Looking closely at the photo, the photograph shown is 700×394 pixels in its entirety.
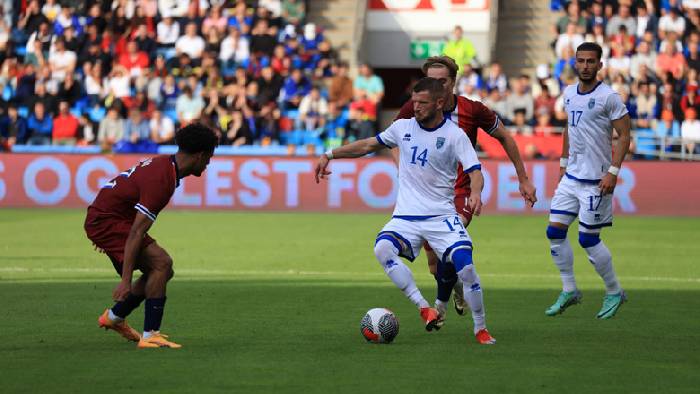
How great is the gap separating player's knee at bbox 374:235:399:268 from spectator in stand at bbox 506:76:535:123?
17.5 m

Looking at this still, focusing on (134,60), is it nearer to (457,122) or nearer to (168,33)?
(168,33)

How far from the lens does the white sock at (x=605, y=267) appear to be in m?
11.7

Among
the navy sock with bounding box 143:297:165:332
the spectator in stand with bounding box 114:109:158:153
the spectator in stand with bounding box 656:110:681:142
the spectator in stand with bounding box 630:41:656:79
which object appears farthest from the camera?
the spectator in stand with bounding box 630:41:656:79

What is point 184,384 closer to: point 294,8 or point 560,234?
point 560,234

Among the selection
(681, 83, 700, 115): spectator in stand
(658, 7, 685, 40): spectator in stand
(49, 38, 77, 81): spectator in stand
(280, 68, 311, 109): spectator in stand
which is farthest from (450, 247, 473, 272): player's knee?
(49, 38, 77, 81): spectator in stand

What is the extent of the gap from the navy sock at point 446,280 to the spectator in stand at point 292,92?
60.6 feet

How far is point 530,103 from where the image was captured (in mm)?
27188

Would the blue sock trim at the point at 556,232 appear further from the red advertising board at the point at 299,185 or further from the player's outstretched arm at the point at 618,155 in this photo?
the red advertising board at the point at 299,185

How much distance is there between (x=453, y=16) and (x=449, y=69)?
22148 mm

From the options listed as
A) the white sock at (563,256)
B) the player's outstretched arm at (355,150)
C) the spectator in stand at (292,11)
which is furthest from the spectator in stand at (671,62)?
the player's outstretched arm at (355,150)

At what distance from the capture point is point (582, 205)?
460 inches

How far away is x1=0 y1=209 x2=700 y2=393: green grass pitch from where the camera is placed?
317 inches

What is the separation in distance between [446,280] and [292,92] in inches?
736

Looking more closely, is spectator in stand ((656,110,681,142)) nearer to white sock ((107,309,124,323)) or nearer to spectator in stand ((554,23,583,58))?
spectator in stand ((554,23,583,58))
